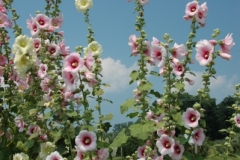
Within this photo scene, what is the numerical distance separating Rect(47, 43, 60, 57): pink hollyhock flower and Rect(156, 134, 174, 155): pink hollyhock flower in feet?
3.91

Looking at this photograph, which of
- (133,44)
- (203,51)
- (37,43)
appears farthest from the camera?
(37,43)

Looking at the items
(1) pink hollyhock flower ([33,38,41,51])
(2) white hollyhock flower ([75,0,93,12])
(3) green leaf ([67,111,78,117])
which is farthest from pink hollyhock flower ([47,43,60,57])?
(3) green leaf ([67,111,78,117])

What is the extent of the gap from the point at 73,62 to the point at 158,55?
717mm

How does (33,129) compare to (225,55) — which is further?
(33,129)

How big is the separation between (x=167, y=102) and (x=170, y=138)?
31cm

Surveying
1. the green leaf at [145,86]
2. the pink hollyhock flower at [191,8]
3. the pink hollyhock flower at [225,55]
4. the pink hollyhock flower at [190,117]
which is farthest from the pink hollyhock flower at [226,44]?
the green leaf at [145,86]

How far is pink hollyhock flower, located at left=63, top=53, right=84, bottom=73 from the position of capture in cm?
328

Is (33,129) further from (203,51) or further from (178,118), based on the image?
(203,51)

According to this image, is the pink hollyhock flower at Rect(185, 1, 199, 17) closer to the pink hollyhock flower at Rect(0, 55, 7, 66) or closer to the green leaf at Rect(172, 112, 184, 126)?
the green leaf at Rect(172, 112, 184, 126)

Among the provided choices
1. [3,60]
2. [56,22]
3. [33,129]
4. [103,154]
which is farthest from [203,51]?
[3,60]

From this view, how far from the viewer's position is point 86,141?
337 centimetres

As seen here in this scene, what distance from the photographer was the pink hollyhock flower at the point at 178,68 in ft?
11.8

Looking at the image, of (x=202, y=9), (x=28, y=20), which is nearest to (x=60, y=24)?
(x=28, y=20)

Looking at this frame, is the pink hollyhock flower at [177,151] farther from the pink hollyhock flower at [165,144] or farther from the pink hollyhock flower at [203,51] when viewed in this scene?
the pink hollyhock flower at [203,51]
